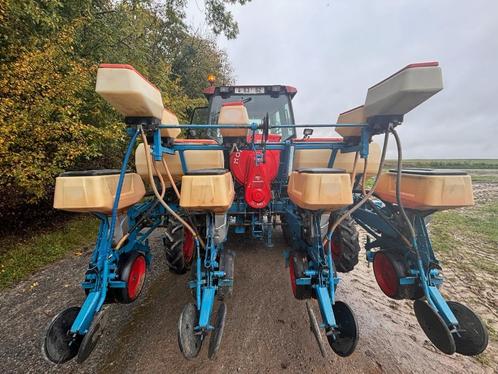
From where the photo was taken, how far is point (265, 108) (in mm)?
3744

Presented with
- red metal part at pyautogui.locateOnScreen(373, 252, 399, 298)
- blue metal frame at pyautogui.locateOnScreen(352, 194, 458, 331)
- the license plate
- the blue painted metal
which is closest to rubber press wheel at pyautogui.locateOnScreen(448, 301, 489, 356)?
blue metal frame at pyautogui.locateOnScreen(352, 194, 458, 331)

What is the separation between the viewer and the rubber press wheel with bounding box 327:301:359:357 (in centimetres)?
141

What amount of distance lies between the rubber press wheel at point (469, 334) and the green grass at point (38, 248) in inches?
180

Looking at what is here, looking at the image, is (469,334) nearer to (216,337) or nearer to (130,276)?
(216,337)

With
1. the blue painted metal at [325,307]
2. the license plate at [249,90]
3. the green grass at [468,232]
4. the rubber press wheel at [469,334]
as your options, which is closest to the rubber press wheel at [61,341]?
the blue painted metal at [325,307]

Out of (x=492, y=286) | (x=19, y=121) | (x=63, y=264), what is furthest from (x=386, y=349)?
(x=19, y=121)

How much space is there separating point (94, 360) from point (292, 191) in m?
2.02

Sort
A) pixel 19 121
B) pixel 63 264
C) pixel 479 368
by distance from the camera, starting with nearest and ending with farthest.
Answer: pixel 479 368 < pixel 19 121 < pixel 63 264

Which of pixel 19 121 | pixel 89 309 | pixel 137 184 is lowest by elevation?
pixel 89 309

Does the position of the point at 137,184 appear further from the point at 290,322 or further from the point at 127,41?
the point at 127,41

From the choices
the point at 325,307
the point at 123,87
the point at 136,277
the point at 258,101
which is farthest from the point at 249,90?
the point at 325,307

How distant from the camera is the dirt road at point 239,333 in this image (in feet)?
5.48

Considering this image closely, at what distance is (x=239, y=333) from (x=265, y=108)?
3.15m

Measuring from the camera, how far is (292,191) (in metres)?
1.94
